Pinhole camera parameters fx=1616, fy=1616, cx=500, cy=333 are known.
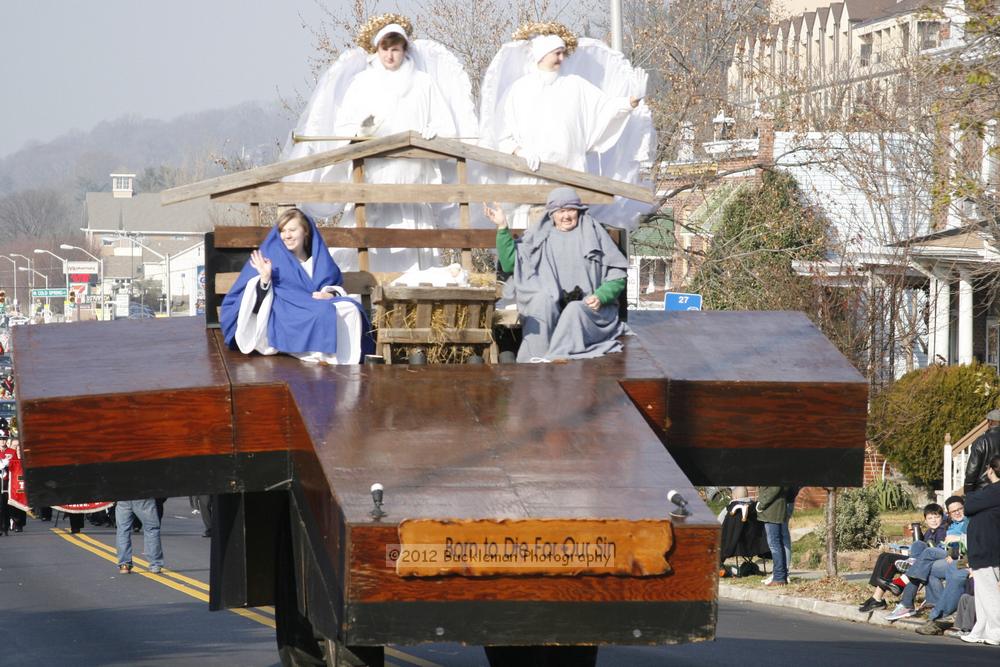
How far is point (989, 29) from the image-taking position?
639 inches

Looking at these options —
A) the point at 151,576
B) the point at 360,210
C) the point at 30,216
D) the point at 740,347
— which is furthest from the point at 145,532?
the point at 30,216

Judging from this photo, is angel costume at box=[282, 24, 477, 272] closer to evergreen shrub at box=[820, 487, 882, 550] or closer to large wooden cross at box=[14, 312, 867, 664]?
large wooden cross at box=[14, 312, 867, 664]

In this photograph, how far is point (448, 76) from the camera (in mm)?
11453

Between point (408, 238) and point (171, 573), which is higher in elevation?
point (408, 238)

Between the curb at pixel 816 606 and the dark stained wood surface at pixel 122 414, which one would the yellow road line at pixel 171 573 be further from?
the dark stained wood surface at pixel 122 414

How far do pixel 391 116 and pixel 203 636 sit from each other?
15.8 feet

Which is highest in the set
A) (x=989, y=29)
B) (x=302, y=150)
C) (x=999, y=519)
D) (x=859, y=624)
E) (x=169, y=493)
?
(x=989, y=29)

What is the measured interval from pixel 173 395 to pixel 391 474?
1352mm

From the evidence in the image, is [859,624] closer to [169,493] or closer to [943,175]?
[943,175]

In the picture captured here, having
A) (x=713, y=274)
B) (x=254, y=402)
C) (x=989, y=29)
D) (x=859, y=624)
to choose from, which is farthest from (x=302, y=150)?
(x=713, y=274)

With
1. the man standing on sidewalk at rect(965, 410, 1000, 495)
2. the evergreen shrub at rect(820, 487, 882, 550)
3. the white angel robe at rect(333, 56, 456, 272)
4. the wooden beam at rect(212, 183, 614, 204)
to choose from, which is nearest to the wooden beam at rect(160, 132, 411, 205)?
the wooden beam at rect(212, 183, 614, 204)

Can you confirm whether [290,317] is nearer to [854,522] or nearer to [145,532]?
[145,532]

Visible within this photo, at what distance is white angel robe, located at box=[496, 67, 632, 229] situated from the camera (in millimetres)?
11102

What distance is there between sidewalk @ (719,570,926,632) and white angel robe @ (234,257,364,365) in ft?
26.8
